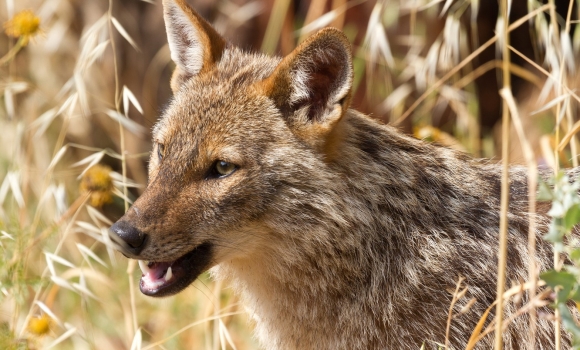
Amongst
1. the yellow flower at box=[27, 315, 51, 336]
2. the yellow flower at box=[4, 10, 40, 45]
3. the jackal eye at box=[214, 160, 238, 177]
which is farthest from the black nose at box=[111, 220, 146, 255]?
the yellow flower at box=[4, 10, 40, 45]

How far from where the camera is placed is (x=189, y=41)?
408 cm

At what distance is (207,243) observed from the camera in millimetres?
3428

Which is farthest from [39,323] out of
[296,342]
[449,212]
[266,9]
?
[266,9]

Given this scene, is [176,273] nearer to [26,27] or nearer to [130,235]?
[130,235]

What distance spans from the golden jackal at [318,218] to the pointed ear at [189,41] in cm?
27

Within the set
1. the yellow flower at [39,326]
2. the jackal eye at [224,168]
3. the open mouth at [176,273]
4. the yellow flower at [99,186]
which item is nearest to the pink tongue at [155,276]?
the open mouth at [176,273]

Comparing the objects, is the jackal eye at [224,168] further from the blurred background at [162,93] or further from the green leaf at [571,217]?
the green leaf at [571,217]

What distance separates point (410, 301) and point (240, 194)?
94 cm

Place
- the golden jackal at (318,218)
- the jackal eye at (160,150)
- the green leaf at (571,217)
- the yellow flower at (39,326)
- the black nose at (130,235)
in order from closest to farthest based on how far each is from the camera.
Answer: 1. the green leaf at (571,217)
2. the black nose at (130,235)
3. the golden jackal at (318,218)
4. the jackal eye at (160,150)
5. the yellow flower at (39,326)

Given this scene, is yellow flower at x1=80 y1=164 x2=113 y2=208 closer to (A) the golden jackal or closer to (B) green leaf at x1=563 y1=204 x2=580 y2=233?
(A) the golden jackal

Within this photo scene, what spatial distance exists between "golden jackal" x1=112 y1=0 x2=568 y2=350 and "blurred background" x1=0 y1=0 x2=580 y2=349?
852 millimetres

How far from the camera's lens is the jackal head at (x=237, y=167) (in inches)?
132

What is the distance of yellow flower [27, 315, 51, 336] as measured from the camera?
12.5 ft

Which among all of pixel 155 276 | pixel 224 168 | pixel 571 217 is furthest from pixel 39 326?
pixel 571 217
